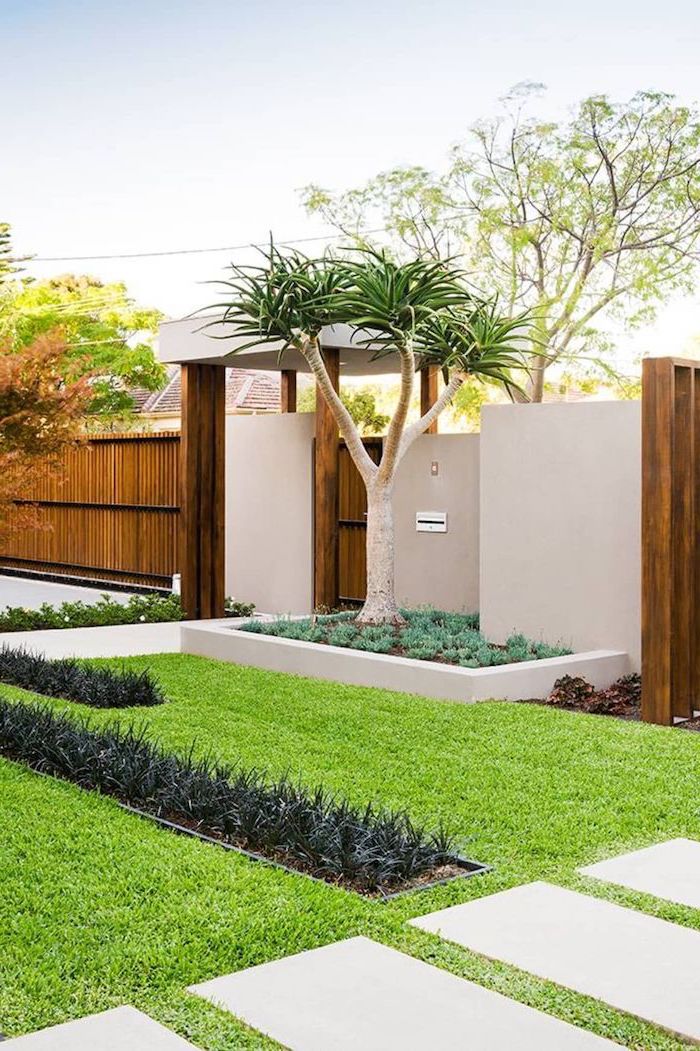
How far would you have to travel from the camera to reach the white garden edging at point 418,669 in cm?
849

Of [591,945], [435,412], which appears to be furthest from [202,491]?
[591,945]

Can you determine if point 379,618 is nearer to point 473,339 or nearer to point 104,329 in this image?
point 473,339

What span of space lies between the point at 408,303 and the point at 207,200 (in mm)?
32220

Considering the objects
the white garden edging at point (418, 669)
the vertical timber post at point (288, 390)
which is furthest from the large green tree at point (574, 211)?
the white garden edging at point (418, 669)

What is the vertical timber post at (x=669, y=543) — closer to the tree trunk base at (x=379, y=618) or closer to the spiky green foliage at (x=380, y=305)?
the spiky green foliage at (x=380, y=305)

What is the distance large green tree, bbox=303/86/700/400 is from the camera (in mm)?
24250

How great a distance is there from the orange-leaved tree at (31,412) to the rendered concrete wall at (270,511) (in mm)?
4189

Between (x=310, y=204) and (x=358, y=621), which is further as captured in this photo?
(x=310, y=204)

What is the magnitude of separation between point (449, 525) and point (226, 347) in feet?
9.80

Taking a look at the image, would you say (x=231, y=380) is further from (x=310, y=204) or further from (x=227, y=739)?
(x=227, y=739)

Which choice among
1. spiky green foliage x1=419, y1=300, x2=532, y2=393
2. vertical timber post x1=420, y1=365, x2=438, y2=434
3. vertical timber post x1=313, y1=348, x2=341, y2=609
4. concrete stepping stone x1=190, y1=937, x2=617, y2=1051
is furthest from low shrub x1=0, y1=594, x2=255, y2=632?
concrete stepping stone x1=190, y1=937, x2=617, y2=1051

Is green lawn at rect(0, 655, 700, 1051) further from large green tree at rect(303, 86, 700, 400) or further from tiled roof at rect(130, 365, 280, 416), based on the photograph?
tiled roof at rect(130, 365, 280, 416)

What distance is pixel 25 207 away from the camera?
38656 millimetres

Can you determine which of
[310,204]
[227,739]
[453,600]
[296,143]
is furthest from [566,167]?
[227,739]
